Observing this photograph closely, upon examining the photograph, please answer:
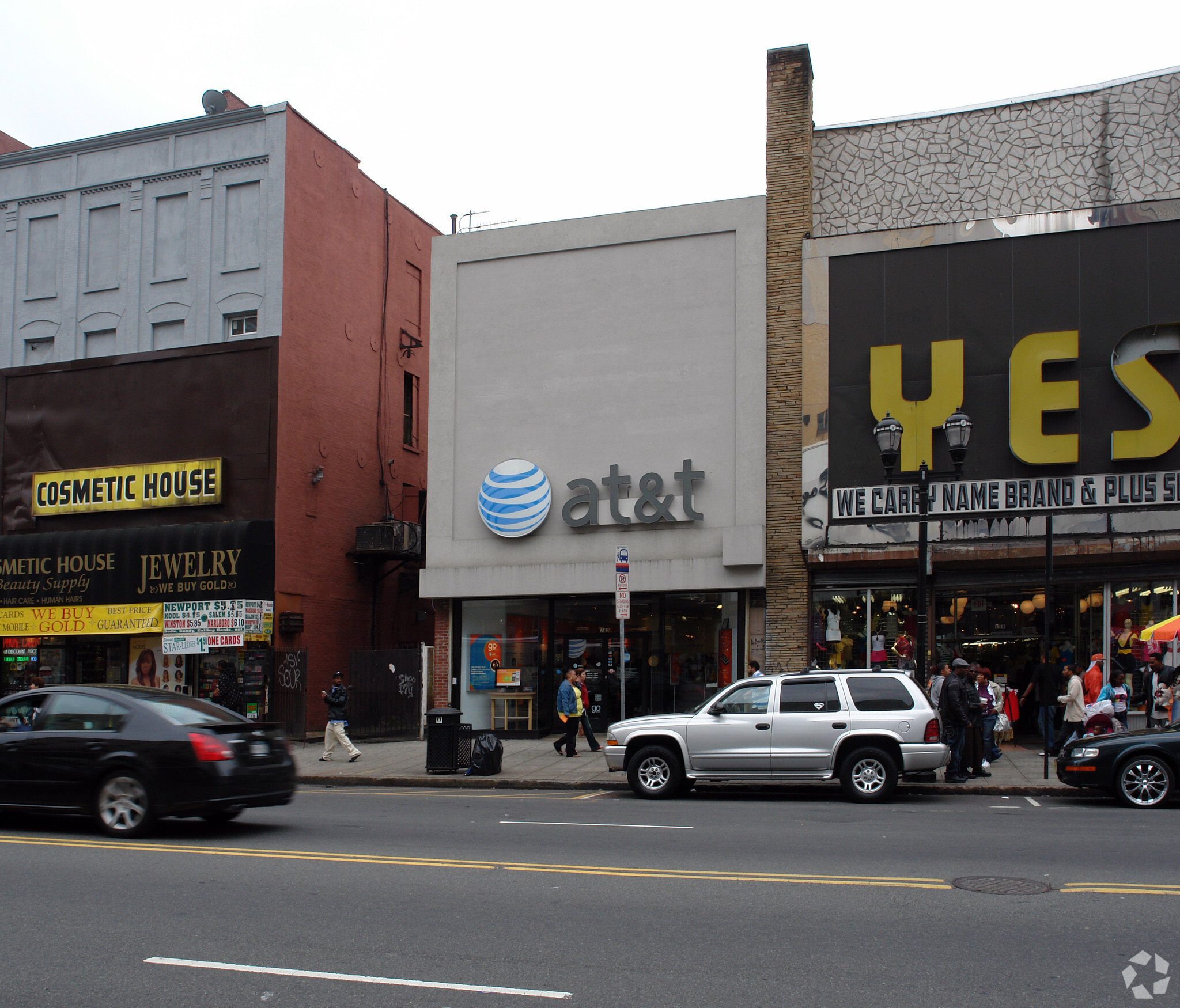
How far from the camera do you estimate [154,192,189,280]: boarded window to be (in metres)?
27.2

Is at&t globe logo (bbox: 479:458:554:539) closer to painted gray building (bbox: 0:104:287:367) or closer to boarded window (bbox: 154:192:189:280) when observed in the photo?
painted gray building (bbox: 0:104:287:367)

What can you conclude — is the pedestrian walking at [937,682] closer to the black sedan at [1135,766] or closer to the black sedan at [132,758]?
the black sedan at [1135,766]

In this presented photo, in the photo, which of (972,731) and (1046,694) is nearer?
(972,731)

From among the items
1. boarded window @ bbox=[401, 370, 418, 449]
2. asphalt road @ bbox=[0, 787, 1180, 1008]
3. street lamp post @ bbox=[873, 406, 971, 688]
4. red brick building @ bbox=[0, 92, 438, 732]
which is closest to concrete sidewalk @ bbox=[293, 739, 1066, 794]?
street lamp post @ bbox=[873, 406, 971, 688]

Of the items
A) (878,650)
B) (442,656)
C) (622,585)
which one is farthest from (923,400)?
Result: (442,656)

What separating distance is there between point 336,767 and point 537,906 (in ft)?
42.7

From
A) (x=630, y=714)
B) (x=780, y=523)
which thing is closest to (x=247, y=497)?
(x=630, y=714)

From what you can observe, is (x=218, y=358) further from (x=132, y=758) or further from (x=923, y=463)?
(x=132, y=758)

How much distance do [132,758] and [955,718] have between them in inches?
419

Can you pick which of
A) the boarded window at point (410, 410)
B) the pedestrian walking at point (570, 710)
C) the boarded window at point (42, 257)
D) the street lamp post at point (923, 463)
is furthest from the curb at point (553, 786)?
the boarded window at point (42, 257)

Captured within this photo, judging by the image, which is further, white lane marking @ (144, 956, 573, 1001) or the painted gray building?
the painted gray building

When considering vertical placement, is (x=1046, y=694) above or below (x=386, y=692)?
above

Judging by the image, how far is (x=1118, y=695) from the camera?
18312 millimetres

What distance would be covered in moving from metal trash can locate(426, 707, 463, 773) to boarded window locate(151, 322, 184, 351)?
13.3 metres
